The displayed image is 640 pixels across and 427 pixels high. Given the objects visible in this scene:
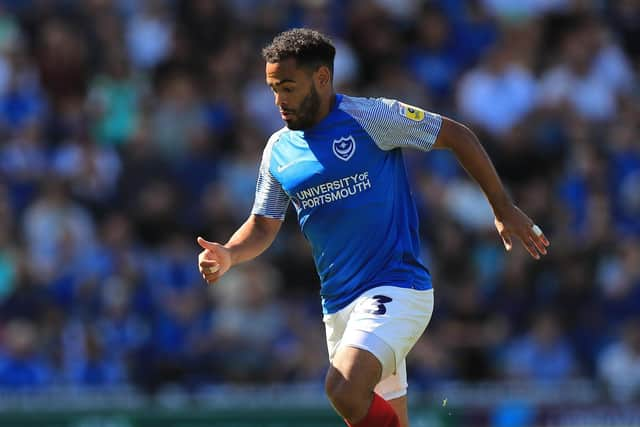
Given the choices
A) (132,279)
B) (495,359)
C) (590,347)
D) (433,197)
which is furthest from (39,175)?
(590,347)

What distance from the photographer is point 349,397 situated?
262 inches

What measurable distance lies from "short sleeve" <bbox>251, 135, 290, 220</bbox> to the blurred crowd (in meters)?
5.86

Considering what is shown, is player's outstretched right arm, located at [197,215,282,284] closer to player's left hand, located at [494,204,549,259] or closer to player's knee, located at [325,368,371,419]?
player's knee, located at [325,368,371,419]

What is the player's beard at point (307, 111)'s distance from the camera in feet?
23.4

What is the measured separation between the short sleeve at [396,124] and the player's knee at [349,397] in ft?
4.32

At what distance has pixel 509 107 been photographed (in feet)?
50.1

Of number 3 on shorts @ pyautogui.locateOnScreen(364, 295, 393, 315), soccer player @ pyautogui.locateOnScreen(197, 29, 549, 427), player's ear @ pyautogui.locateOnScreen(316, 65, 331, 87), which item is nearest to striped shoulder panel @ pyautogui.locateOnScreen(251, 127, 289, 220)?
soccer player @ pyautogui.locateOnScreen(197, 29, 549, 427)

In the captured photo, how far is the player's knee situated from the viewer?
666 centimetres

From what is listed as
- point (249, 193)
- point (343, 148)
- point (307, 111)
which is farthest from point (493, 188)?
point (249, 193)

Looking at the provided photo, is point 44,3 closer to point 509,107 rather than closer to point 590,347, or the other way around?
point 509,107

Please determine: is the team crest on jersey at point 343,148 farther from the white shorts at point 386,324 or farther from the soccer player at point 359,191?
the white shorts at point 386,324

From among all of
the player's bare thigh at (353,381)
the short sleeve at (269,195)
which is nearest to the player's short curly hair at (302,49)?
the short sleeve at (269,195)

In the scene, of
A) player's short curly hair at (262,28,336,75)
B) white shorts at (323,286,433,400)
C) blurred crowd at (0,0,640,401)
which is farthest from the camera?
blurred crowd at (0,0,640,401)

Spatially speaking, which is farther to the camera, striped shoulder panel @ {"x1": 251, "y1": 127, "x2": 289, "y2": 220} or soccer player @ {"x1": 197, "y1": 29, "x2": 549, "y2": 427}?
striped shoulder panel @ {"x1": 251, "y1": 127, "x2": 289, "y2": 220}
